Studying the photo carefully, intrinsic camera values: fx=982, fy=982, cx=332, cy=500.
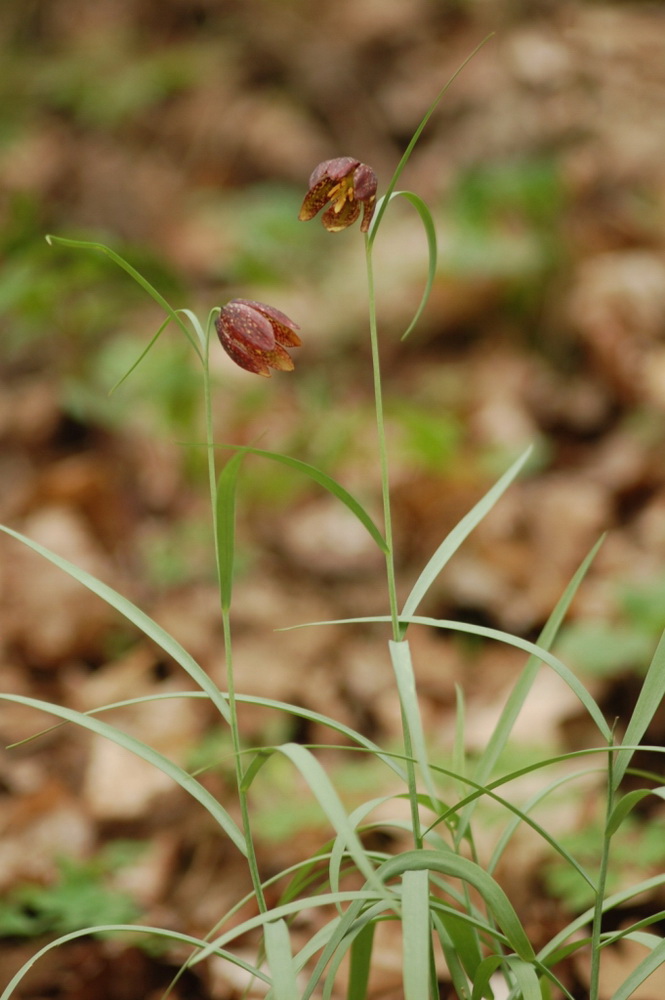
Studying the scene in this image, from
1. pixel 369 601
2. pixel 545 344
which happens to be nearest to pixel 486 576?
pixel 369 601

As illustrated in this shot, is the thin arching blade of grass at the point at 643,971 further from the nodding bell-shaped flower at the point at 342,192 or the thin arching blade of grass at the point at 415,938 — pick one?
the nodding bell-shaped flower at the point at 342,192

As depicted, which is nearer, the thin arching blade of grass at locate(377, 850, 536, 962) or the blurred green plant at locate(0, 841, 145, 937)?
the thin arching blade of grass at locate(377, 850, 536, 962)

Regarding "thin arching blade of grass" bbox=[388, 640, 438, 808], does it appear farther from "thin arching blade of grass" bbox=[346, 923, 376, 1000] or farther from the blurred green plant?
the blurred green plant

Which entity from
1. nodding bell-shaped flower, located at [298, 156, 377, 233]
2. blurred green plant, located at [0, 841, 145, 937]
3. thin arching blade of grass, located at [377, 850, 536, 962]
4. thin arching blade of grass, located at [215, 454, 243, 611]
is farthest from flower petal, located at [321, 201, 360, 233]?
blurred green plant, located at [0, 841, 145, 937]

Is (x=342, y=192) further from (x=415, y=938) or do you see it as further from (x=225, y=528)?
(x=415, y=938)

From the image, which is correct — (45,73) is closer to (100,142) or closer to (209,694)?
(100,142)

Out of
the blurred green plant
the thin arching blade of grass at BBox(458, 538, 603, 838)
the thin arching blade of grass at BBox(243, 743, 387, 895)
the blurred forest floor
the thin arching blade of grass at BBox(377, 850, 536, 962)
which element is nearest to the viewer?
the thin arching blade of grass at BBox(243, 743, 387, 895)

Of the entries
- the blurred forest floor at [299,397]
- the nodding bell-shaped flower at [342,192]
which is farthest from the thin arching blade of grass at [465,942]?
the nodding bell-shaped flower at [342,192]
